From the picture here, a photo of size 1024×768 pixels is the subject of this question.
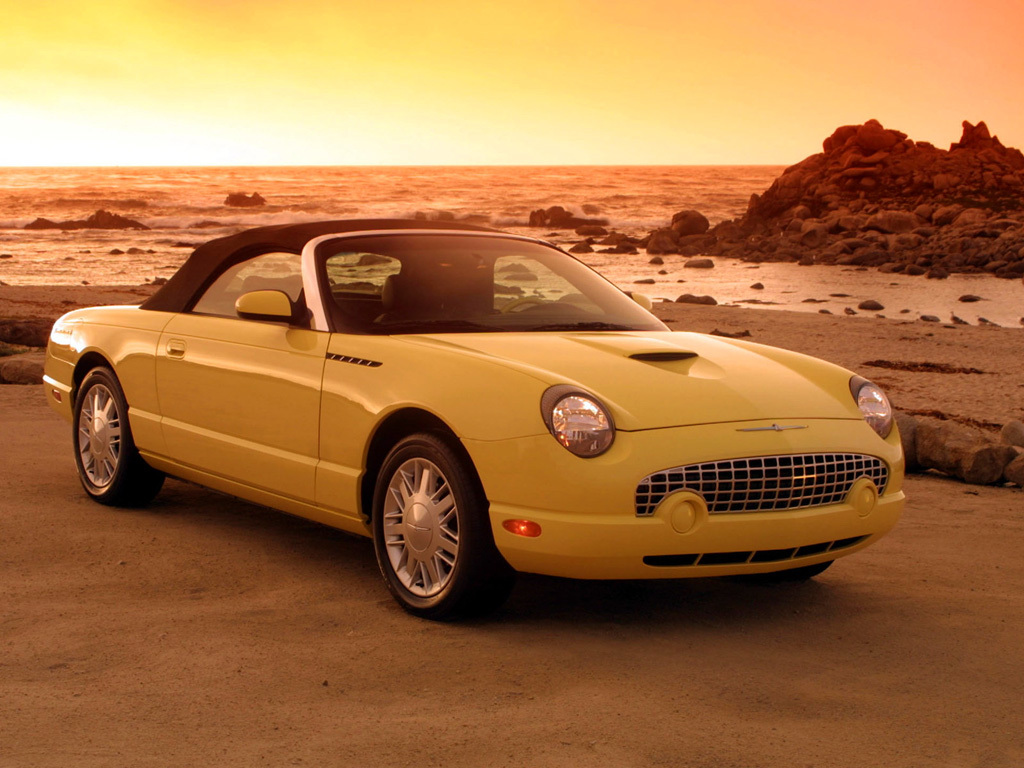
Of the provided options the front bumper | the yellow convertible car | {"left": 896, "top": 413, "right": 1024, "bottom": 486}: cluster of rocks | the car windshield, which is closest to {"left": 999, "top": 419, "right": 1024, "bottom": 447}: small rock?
{"left": 896, "top": 413, "right": 1024, "bottom": 486}: cluster of rocks

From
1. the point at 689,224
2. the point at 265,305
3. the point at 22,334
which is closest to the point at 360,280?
the point at 265,305

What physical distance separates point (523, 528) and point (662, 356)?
1.04 metres

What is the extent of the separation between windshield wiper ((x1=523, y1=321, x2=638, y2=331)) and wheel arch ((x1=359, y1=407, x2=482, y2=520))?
A: 0.79 metres

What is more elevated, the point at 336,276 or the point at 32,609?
the point at 336,276

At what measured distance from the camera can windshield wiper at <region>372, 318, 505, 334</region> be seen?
5.20 m

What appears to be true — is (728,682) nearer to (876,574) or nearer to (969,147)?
(876,574)

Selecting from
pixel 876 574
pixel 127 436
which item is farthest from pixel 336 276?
pixel 876 574

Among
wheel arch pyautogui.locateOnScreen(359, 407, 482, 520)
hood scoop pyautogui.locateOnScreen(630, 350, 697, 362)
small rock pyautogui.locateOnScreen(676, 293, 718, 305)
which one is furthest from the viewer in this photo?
small rock pyautogui.locateOnScreen(676, 293, 718, 305)

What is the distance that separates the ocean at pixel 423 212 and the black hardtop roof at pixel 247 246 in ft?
21.7

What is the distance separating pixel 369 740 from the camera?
137 inches

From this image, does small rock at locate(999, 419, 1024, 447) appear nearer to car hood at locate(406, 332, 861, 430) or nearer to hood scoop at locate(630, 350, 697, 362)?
car hood at locate(406, 332, 861, 430)

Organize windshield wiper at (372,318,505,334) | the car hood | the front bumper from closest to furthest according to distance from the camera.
→ the front bumper < the car hood < windshield wiper at (372,318,505,334)

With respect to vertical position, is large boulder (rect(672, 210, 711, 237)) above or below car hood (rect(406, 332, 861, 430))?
below

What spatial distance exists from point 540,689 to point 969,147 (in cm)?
7471
